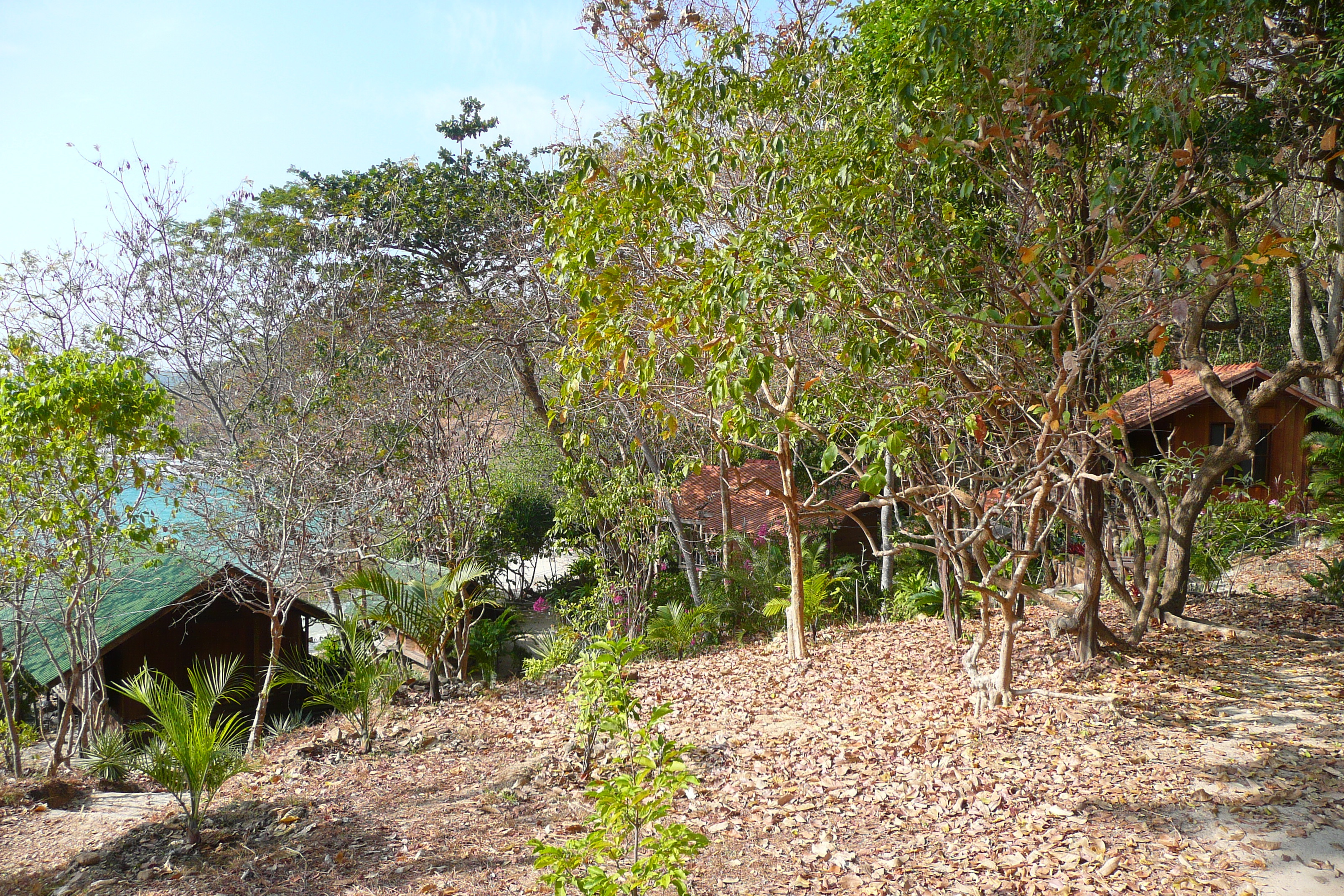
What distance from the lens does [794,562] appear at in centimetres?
722

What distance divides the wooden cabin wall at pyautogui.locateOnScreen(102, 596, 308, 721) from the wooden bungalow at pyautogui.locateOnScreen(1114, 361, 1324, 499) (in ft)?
43.9

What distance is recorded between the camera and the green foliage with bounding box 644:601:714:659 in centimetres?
903

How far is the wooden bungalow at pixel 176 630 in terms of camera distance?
934 centimetres

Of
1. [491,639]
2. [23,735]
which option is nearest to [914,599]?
[491,639]

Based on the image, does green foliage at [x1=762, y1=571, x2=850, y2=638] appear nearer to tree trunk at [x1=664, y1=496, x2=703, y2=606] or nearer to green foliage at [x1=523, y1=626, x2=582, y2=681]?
tree trunk at [x1=664, y1=496, x2=703, y2=606]

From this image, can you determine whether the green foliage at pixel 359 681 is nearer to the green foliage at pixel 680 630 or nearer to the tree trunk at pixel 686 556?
the green foliage at pixel 680 630

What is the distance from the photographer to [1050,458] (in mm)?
4555

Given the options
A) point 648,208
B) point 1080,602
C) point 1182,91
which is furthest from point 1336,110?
point 648,208

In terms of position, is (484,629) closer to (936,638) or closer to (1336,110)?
(936,638)

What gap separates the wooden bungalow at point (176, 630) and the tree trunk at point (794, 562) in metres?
5.86

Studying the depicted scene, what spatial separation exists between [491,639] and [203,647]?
13.4ft

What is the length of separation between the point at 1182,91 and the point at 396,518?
8.83 meters

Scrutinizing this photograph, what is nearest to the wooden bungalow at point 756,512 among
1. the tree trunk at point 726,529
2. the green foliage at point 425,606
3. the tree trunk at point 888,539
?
the tree trunk at point 726,529

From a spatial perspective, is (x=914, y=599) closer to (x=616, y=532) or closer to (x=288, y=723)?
(x=616, y=532)
